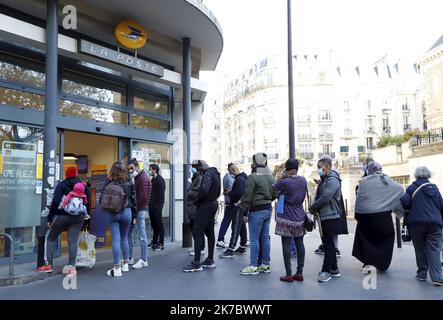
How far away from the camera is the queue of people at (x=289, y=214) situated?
637 centimetres

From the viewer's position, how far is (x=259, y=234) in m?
6.88

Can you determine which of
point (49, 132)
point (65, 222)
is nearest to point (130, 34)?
point (49, 132)

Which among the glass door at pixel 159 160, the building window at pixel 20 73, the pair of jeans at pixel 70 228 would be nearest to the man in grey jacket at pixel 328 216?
the pair of jeans at pixel 70 228

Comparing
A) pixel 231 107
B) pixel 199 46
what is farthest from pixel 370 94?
pixel 199 46

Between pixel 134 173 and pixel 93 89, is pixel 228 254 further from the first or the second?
pixel 93 89

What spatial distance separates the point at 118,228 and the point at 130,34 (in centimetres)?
447

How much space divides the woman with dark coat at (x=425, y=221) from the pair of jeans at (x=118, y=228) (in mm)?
4352

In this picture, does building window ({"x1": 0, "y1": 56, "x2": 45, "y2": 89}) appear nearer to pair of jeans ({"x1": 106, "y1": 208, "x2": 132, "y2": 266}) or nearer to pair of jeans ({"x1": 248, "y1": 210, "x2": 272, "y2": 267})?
pair of jeans ({"x1": 106, "y1": 208, "x2": 132, "y2": 266})

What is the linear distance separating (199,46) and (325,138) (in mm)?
62334

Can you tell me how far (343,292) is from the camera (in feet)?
18.9

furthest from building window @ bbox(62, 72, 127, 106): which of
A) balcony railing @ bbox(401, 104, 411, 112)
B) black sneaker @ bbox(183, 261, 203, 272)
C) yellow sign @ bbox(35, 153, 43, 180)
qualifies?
balcony railing @ bbox(401, 104, 411, 112)

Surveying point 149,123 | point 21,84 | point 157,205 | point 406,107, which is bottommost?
point 157,205

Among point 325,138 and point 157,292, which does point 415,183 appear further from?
point 325,138

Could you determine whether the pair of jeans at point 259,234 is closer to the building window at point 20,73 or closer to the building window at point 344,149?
the building window at point 20,73
